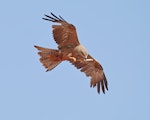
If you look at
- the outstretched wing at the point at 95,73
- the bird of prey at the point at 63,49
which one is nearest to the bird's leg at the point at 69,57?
the bird of prey at the point at 63,49

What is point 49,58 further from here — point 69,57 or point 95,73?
point 95,73

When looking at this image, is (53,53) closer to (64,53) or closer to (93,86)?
(64,53)

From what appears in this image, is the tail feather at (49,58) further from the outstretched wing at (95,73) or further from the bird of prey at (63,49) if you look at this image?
the outstretched wing at (95,73)

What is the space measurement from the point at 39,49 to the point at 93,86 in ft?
8.91

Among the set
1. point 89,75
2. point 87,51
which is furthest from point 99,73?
point 87,51

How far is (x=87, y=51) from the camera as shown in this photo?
16453mm

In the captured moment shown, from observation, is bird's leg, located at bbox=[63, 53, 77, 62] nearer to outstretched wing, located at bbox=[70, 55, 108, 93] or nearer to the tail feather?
the tail feather

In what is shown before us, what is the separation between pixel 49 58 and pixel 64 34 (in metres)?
0.87

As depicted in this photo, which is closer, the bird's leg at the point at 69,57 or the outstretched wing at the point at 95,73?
the bird's leg at the point at 69,57

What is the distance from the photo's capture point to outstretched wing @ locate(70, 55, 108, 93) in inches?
701

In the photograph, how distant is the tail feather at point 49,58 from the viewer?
1602 centimetres

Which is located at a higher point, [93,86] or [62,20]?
[62,20]

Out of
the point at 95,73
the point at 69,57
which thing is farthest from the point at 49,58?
the point at 95,73

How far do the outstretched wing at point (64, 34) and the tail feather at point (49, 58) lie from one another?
41 centimetres
